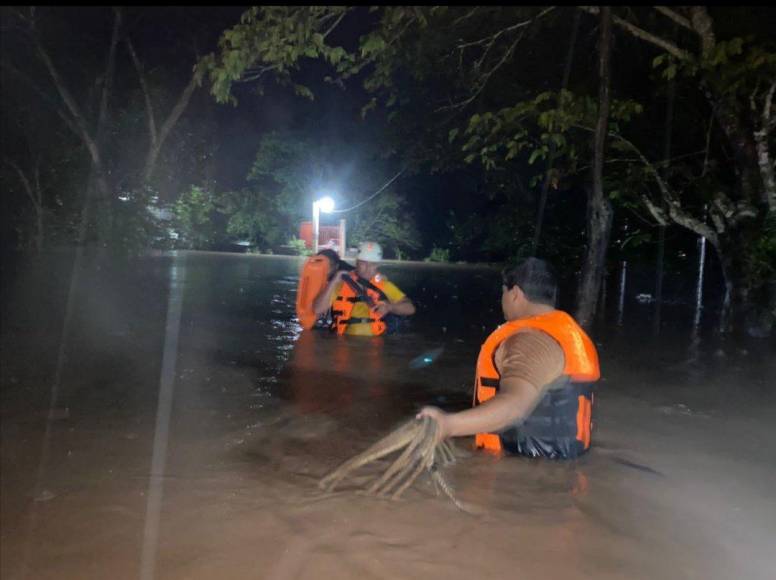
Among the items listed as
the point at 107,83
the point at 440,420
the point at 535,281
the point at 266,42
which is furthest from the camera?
the point at 107,83

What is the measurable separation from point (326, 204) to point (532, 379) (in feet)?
124

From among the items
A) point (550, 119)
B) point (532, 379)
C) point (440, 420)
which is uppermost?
point (550, 119)

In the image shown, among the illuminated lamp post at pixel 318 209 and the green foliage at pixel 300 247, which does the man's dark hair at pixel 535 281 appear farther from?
the green foliage at pixel 300 247

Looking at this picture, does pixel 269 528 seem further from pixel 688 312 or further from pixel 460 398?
pixel 688 312

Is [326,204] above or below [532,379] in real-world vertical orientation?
above

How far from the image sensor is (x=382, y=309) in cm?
1009

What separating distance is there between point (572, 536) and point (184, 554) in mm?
2051

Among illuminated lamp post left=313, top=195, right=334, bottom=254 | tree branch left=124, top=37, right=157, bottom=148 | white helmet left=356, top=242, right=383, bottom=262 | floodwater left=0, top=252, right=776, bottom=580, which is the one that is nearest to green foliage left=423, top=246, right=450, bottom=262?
illuminated lamp post left=313, top=195, right=334, bottom=254

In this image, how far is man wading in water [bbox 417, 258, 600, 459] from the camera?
141 inches

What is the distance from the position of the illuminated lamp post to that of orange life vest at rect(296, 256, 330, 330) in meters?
29.2

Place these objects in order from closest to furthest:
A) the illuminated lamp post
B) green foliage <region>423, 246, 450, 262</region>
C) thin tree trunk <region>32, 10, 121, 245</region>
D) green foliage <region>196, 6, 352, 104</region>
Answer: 1. green foliage <region>196, 6, 352, 104</region>
2. thin tree trunk <region>32, 10, 121, 245</region>
3. the illuminated lamp post
4. green foliage <region>423, 246, 450, 262</region>

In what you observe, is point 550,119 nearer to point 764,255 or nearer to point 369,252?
point 369,252

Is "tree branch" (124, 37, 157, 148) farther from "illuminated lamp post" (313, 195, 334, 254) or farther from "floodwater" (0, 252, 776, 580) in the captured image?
"illuminated lamp post" (313, 195, 334, 254)

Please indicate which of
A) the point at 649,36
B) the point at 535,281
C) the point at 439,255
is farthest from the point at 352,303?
the point at 439,255
